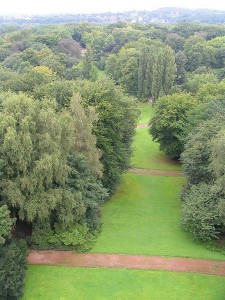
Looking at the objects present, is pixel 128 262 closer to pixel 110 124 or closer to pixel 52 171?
pixel 52 171

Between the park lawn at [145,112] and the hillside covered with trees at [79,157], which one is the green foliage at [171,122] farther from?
the park lawn at [145,112]

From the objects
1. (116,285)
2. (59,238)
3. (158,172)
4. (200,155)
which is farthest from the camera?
(158,172)

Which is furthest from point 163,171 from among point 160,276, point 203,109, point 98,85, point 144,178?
point 160,276

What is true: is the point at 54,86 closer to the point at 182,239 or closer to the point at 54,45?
the point at 182,239

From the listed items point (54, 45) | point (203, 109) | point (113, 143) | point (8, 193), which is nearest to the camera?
point (8, 193)

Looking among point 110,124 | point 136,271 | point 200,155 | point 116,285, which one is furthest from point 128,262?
point 110,124

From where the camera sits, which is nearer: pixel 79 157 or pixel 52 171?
pixel 52 171

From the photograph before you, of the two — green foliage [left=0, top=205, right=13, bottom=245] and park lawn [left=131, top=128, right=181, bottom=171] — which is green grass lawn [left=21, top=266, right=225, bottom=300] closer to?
green foliage [left=0, top=205, right=13, bottom=245]
